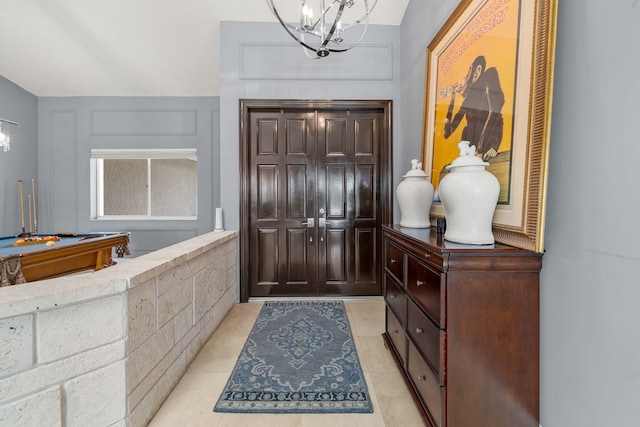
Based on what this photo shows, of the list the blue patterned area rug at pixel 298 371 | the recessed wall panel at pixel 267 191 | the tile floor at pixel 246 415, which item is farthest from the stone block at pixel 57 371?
the recessed wall panel at pixel 267 191

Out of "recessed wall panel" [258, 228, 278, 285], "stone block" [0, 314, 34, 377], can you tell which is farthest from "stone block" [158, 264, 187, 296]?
"recessed wall panel" [258, 228, 278, 285]

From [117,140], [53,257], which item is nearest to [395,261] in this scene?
[53,257]

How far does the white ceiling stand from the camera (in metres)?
3.21

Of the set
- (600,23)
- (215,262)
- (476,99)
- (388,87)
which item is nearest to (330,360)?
(215,262)

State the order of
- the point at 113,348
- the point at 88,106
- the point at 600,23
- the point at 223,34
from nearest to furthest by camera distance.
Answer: the point at 600,23, the point at 113,348, the point at 223,34, the point at 88,106

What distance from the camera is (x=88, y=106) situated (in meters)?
4.79

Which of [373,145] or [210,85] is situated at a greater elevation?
[210,85]

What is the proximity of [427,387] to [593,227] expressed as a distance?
3.43ft

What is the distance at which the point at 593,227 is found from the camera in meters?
1.06

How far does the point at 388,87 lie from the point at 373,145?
2.36 ft

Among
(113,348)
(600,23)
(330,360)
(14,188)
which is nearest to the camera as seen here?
(600,23)

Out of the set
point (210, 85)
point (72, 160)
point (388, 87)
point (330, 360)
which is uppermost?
point (210, 85)

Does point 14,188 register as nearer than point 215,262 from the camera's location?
No

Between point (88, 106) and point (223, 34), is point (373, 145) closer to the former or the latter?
point (223, 34)
